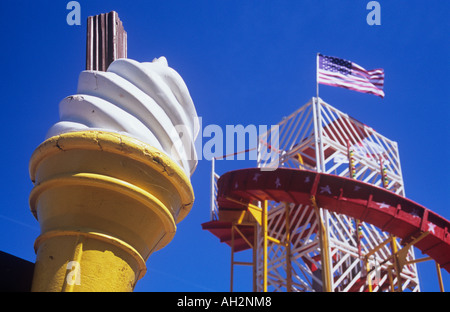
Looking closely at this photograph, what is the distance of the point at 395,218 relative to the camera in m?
14.8

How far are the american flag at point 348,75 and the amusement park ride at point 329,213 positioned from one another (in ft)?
3.92

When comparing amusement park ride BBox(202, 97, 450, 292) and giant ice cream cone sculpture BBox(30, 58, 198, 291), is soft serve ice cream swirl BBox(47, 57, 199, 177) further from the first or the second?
amusement park ride BBox(202, 97, 450, 292)

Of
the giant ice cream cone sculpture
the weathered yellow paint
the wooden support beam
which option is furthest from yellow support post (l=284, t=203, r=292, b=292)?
the weathered yellow paint

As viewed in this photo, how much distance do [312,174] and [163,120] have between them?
13.0 metres

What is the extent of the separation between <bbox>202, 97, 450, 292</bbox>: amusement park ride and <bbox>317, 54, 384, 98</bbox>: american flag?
1195 millimetres

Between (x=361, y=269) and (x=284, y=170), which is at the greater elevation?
(x=284, y=170)

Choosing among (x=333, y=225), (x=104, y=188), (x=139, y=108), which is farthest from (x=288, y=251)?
(x=104, y=188)

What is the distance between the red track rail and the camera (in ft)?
48.4

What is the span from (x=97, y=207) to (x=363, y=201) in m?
13.6

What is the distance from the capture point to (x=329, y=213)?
16828mm

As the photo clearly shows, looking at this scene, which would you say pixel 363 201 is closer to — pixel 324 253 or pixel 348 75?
pixel 324 253

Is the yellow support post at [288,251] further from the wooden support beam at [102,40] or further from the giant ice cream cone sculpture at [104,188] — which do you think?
the giant ice cream cone sculpture at [104,188]
